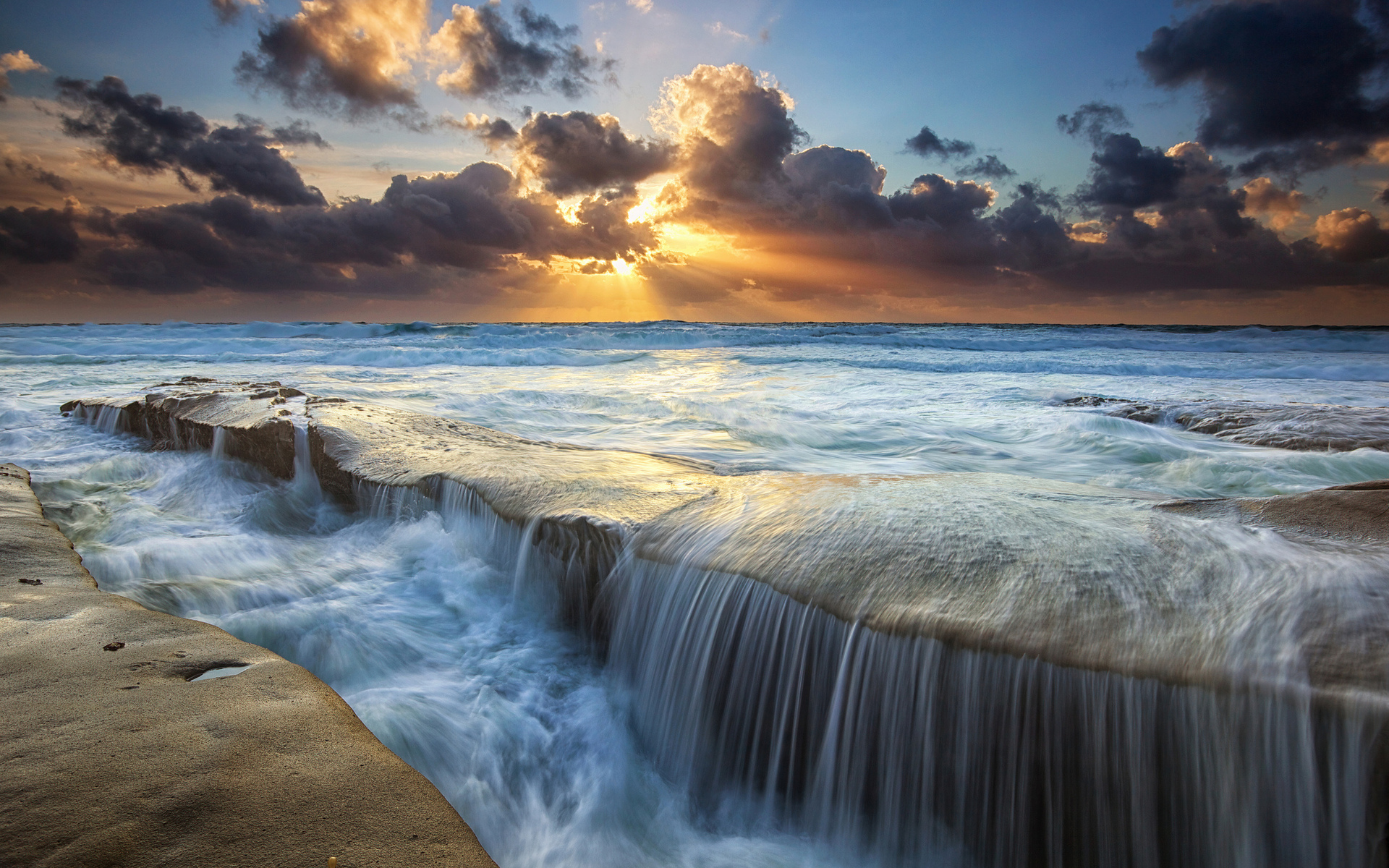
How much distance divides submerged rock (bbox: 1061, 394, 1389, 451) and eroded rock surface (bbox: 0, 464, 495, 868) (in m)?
6.55

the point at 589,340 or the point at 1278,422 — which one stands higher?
the point at 589,340

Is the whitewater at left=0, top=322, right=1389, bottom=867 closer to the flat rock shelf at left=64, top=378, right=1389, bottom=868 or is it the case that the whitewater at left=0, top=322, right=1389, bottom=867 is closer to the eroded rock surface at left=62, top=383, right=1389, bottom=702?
the flat rock shelf at left=64, top=378, right=1389, bottom=868

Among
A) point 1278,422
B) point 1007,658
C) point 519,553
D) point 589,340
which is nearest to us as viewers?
point 1007,658

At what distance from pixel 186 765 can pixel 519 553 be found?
1.71 m

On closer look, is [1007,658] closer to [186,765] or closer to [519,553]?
[186,765]

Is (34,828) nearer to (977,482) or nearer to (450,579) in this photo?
(450,579)

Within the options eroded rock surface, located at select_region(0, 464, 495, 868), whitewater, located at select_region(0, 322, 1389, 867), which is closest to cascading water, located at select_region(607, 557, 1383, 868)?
whitewater, located at select_region(0, 322, 1389, 867)

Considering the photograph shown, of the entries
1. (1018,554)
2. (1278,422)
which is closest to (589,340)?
(1278,422)

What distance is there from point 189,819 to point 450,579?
2.01m

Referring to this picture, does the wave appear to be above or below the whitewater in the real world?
above

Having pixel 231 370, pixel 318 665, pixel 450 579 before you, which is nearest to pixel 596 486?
pixel 450 579

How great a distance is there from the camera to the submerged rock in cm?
504

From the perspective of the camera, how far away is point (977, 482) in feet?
10.6

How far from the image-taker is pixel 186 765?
1376mm
